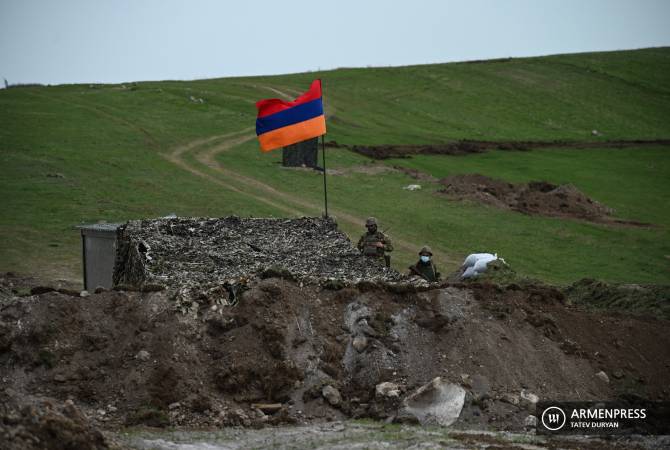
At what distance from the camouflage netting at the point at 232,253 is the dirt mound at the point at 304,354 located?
1.13 m

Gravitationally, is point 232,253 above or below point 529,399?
above

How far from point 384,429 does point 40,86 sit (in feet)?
200

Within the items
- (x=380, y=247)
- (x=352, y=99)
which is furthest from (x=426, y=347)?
(x=352, y=99)

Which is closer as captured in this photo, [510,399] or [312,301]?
[510,399]

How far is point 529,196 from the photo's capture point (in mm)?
39844

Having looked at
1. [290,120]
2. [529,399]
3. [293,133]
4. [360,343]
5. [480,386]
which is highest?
[290,120]

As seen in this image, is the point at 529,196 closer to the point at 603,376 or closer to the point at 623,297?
the point at 623,297

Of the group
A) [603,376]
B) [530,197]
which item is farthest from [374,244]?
[530,197]

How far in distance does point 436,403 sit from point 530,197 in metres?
27.4

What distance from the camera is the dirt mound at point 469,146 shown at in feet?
156

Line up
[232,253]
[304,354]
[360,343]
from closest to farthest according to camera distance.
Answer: [304,354] → [360,343] → [232,253]

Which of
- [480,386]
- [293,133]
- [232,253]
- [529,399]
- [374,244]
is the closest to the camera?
[529,399]

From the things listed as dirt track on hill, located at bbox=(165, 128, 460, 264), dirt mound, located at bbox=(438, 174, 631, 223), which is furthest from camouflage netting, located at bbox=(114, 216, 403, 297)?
dirt mound, located at bbox=(438, 174, 631, 223)

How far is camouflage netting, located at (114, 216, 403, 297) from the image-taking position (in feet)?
57.7
